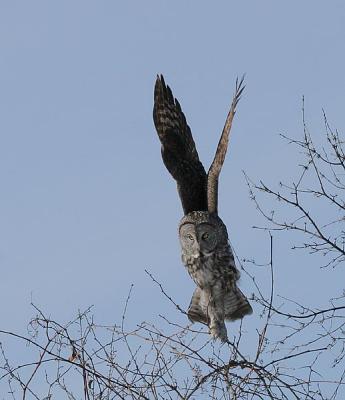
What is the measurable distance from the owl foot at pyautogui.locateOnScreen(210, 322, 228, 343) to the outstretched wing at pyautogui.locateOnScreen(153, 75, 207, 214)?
131cm

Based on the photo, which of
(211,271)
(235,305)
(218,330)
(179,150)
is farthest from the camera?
(179,150)

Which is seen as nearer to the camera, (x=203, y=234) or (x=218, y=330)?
(x=218, y=330)

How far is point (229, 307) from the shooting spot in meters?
9.67

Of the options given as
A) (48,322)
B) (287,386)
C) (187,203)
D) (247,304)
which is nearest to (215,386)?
(287,386)

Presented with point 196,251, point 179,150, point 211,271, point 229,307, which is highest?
point 179,150

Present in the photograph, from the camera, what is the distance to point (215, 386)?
6.30m

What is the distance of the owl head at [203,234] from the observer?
32.8ft

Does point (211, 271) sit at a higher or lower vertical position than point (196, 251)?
lower

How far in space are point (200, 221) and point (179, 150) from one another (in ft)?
2.20

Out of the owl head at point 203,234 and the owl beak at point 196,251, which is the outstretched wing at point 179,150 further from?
the owl beak at point 196,251

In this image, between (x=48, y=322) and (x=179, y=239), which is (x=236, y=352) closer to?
(x=48, y=322)

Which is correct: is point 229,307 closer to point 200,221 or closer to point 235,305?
point 235,305

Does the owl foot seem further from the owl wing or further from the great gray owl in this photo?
the owl wing

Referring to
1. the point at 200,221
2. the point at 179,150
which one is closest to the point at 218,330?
the point at 200,221
